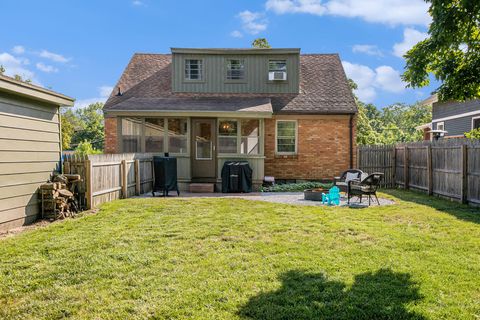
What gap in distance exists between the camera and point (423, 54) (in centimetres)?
576

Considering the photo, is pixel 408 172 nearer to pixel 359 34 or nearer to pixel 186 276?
pixel 359 34

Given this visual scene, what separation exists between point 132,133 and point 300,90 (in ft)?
24.8

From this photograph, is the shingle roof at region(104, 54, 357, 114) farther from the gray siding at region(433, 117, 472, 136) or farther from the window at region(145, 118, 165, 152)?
the gray siding at region(433, 117, 472, 136)

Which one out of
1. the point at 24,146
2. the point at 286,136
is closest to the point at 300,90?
the point at 286,136

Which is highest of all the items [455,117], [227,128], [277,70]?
[277,70]

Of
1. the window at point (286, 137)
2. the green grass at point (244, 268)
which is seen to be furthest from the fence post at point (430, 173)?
the window at point (286, 137)

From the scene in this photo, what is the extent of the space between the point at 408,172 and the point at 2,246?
12756mm

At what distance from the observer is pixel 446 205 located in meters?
8.95

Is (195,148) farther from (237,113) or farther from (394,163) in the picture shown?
(394,163)

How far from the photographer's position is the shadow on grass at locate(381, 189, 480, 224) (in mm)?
7449

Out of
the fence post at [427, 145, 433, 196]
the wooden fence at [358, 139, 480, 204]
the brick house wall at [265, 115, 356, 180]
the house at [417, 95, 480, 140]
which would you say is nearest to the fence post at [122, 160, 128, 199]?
the brick house wall at [265, 115, 356, 180]

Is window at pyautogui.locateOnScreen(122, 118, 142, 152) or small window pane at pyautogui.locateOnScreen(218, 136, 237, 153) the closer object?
small window pane at pyautogui.locateOnScreen(218, 136, 237, 153)

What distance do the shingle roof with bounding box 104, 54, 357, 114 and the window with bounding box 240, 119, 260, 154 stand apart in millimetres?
1621

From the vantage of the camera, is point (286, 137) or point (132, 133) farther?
point (286, 137)
